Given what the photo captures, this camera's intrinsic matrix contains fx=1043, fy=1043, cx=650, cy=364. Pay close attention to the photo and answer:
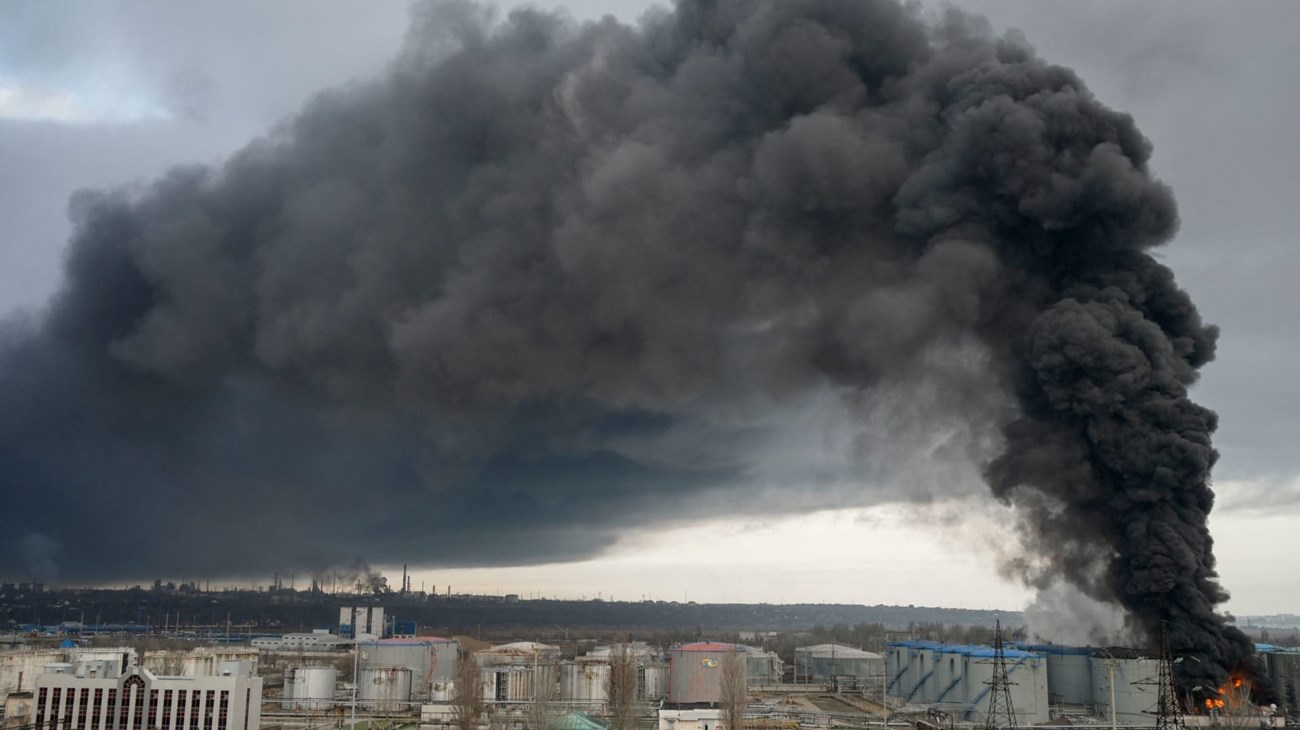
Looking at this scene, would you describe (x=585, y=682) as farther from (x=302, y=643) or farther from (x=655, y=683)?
(x=302, y=643)

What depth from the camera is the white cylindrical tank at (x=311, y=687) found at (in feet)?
209

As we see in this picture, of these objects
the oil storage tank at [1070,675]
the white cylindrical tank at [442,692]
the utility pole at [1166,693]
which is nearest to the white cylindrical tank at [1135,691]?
the oil storage tank at [1070,675]

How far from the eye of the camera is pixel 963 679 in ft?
184

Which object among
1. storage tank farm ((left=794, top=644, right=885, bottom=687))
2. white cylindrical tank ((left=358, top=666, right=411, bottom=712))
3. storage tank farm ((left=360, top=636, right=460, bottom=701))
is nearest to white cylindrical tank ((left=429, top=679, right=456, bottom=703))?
white cylindrical tank ((left=358, top=666, right=411, bottom=712))

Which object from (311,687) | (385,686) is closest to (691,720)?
(385,686)

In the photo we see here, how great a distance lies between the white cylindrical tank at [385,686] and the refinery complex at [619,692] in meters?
0.08

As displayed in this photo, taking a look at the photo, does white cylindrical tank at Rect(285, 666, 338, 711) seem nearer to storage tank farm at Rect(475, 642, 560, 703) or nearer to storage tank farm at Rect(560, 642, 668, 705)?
storage tank farm at Rect(475, 642, 560, 703)

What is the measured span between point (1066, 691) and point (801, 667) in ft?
140

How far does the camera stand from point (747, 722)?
4891 centimetres

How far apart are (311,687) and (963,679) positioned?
128 ft

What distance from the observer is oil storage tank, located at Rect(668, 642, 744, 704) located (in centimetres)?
6109

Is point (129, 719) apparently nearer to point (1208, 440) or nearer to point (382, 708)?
point (382, 708)

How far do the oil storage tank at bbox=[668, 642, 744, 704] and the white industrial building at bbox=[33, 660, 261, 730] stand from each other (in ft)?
84.7

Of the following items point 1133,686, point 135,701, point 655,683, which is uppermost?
point 1133,686
